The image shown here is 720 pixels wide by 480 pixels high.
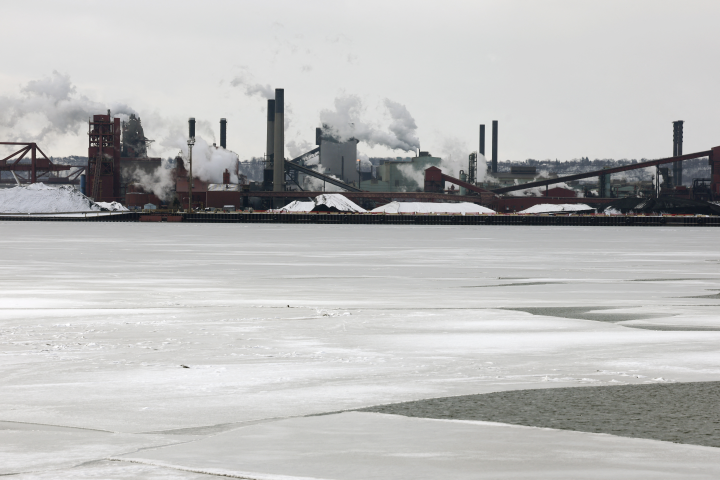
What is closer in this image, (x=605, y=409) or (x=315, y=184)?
(x=605, y=409)

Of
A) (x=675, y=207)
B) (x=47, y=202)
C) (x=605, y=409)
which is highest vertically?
(x=47, y=202)

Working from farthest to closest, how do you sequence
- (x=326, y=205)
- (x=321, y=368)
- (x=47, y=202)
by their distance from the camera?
(x=47, y=202), (x=326, y=205), (x=321, y=368)

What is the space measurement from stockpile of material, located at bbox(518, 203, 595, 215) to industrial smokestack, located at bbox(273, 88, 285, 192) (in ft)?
144

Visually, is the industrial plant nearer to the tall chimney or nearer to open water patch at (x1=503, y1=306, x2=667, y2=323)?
the tall chimney

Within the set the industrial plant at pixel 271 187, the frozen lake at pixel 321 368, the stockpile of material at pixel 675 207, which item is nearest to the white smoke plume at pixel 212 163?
the industrial plant at pixel 271 187

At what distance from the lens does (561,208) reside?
164375mm

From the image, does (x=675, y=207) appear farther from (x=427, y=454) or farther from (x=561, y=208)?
(x=427, y=454)

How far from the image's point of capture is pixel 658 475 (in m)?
6.52

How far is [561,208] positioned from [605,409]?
159 meters

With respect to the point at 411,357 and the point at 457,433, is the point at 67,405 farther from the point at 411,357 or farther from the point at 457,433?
the point at 411,357

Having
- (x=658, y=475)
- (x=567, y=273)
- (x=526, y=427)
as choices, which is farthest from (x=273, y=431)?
(x=567, y=273)

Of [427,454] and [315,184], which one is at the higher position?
[315,184]

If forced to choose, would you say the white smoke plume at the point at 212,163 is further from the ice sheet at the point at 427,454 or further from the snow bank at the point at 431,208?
the ice sheet at the point at 427,454

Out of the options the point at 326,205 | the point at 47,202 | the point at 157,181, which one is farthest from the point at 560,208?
the point at 47,202
